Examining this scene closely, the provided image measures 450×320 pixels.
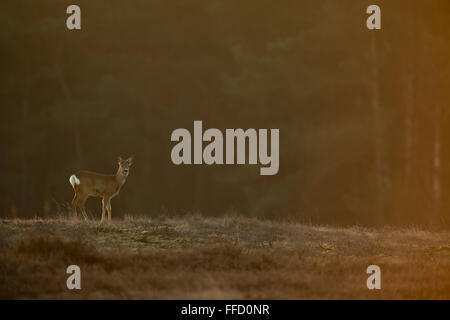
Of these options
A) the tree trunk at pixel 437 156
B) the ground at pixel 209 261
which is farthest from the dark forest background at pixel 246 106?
the ground at pixel 209 261

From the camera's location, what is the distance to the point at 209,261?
12695mm

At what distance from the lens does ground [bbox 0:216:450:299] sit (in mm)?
10859

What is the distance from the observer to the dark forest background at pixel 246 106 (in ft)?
120

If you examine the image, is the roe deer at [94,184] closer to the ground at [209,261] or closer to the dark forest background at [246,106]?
the ground at [209,261]

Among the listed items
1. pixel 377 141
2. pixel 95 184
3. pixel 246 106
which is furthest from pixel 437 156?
pixel 95 184

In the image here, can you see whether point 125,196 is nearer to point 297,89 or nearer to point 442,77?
point 297,89

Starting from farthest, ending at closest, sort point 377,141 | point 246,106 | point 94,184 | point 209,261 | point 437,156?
point 246,106
point 377,141
point 437,156
point 94,184
point 209,261

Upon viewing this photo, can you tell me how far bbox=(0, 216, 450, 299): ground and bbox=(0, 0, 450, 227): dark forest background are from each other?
19.5 meters

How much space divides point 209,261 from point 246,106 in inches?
1024

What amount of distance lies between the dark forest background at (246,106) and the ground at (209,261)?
19.5 m

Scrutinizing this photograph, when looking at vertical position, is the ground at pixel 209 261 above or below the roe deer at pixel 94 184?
below

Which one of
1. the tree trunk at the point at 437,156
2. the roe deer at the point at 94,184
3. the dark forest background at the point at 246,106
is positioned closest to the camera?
the roe deer at the point at 94,184

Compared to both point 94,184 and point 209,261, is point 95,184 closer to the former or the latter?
point 94,184

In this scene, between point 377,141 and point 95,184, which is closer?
point 95,184
